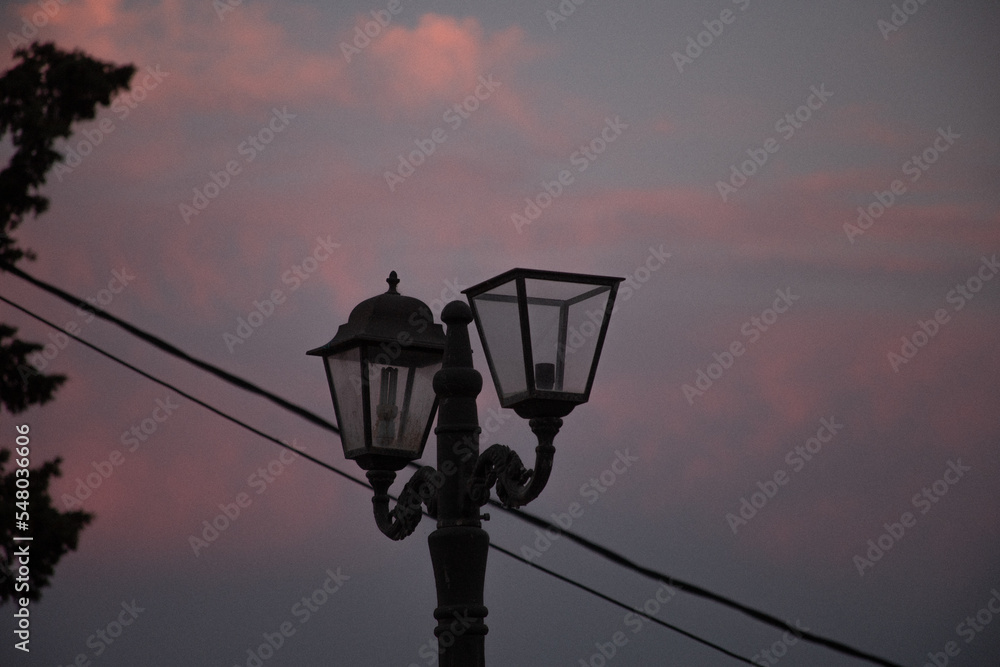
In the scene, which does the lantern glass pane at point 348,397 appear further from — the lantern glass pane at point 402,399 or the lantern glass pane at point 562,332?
the lantern glass pane at point 562,332

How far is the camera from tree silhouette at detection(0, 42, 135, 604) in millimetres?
7672

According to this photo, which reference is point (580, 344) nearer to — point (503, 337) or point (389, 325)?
point (503, 337)

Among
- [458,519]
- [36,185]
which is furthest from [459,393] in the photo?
[36,185]

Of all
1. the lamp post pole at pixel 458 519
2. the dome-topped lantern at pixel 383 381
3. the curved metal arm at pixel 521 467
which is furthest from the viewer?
the dome-topped lantern at pixel 383 381

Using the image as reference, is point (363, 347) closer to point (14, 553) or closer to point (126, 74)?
point (14, 553)

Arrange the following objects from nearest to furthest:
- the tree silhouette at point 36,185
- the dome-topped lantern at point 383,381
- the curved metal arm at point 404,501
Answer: the curved metal arm at point 404,501 → the dome-topped lantern at point 383,381 → the tree silhouette at point 36,185

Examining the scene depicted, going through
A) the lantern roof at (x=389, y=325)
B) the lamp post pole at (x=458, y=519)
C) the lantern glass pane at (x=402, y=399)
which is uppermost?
the lantern roof at (x=389, y=325)

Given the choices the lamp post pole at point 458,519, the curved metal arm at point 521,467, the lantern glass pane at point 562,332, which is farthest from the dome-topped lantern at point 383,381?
the lantern glass pane at point 562,332

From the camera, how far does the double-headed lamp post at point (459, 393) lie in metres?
4.55

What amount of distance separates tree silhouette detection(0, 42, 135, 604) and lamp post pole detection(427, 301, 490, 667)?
4.02 metres

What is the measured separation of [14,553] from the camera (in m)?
7.48

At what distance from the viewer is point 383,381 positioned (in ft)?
17.9

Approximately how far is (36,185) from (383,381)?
4.22 m

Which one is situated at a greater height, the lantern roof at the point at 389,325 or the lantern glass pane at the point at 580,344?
the lantern roof at the point at 389,325
